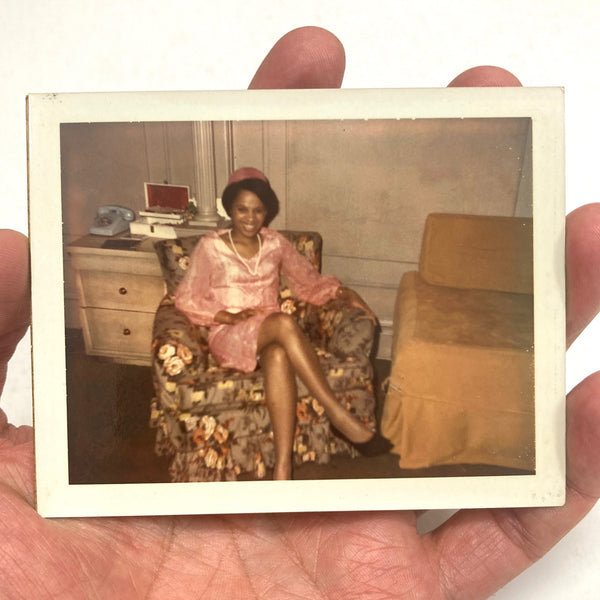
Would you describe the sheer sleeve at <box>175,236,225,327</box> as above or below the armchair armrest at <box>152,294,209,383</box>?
above

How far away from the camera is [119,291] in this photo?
1312mm

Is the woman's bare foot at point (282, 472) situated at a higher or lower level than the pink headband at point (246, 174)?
lower

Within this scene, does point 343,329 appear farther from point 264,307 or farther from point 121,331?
point 121,331

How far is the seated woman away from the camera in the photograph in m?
1.29

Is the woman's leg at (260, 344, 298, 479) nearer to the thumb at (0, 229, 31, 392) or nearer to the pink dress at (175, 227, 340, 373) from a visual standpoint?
the pink dress at (175, 227, 340, 373)

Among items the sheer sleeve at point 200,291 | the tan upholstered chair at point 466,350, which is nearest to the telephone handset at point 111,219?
the sheer sleeve at point 200,291

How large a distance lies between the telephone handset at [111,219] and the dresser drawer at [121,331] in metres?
0.17

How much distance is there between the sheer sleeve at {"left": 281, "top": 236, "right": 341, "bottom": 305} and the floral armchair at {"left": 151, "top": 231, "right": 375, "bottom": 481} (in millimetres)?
16

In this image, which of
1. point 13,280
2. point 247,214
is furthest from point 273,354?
point 13,280

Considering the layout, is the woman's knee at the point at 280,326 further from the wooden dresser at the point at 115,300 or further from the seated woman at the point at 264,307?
the wooden dresser at the point at 115,300

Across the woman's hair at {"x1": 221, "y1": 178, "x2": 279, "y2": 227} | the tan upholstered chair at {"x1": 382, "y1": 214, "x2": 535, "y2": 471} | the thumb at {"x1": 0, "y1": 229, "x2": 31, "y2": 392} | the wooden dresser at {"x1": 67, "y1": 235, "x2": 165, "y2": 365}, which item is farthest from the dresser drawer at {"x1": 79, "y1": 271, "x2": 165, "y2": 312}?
the tan upholstered chair at {"x1": 382, "y1": 214, "x2": 535, "y2": 471}

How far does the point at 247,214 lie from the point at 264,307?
0.66 ft

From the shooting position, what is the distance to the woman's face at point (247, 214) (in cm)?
128

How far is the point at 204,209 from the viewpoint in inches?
51.1
